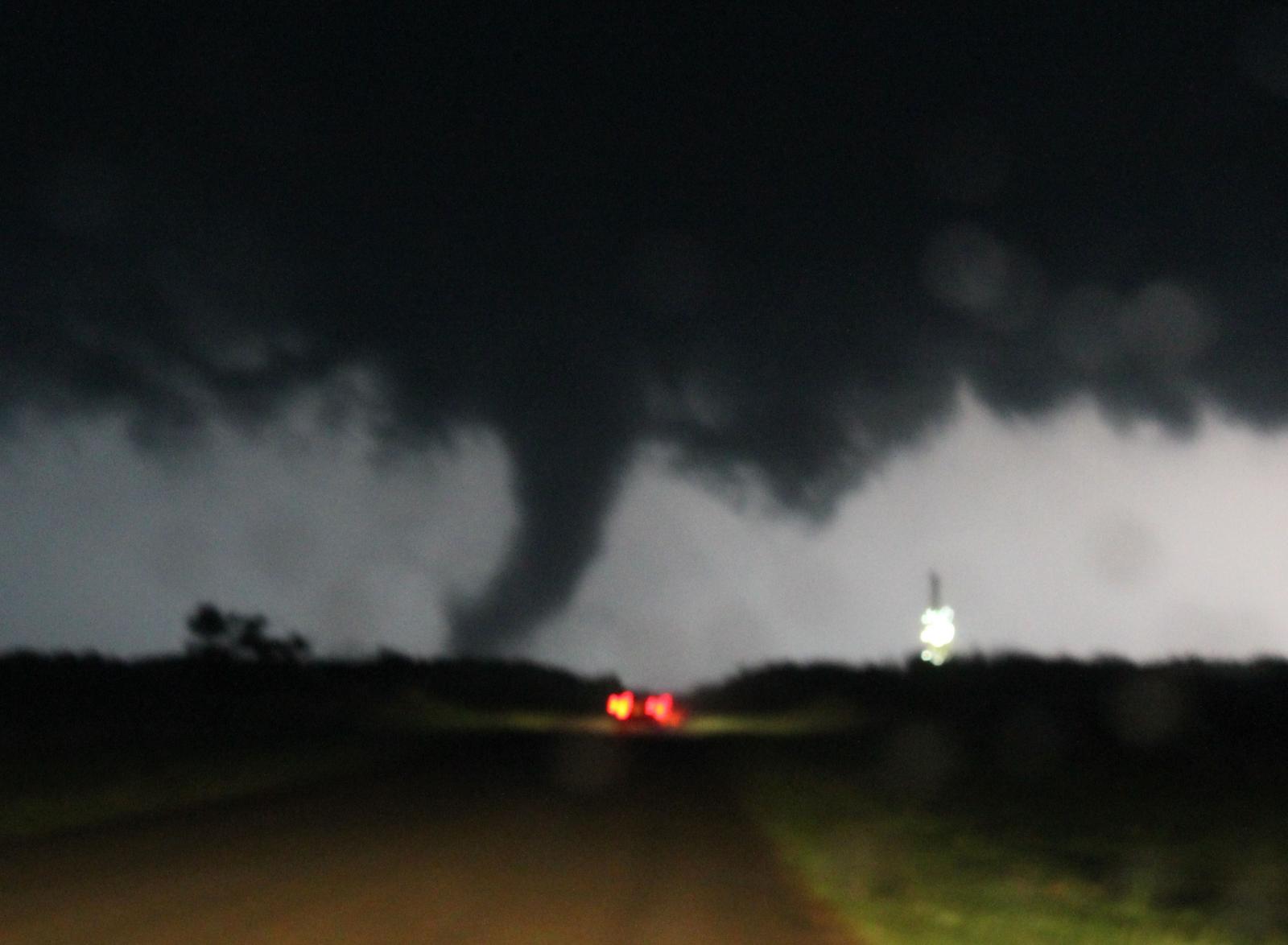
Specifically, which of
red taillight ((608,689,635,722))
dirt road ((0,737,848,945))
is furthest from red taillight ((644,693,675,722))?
dirt road ((0,737,848,945))

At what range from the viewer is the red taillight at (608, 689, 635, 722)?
6288 cm

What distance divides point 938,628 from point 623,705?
511 inches

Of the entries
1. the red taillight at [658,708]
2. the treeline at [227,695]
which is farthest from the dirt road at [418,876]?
the red taillight at [658,708]

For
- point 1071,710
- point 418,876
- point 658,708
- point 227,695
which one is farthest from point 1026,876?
point 227,695

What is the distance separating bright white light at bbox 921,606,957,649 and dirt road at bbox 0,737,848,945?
136 feet

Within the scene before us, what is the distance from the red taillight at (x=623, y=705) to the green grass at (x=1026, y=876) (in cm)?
3727

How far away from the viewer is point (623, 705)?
209 ft

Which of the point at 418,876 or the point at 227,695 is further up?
the point at 227,695

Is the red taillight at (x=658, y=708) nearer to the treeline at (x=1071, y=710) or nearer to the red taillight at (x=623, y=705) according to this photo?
the red taillight at (x=623, y=705)

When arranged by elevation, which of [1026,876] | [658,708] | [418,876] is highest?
[658,708]

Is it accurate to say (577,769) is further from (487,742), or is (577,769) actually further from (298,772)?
(487,742)

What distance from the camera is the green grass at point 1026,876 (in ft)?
43.7

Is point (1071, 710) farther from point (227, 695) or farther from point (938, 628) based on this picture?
point (227, 695)

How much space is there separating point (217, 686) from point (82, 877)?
71.9 metres
